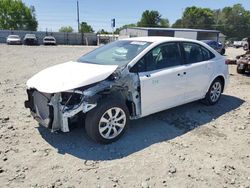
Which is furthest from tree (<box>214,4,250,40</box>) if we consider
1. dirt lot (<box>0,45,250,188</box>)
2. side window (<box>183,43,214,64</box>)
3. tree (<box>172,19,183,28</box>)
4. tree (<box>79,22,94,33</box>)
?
dirt lot (<box>0,45,250,188</box>)

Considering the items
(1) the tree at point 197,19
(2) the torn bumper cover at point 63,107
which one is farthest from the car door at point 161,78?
(1) the tree at point 197,19

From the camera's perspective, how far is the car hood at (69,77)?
13.6ft

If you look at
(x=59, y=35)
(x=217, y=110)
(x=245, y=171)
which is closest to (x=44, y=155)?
(x=245, y=171)

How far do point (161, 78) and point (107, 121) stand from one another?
50.9 inches

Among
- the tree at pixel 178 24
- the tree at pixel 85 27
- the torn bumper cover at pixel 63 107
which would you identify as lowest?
the torn bumper cover at pixel 63 107

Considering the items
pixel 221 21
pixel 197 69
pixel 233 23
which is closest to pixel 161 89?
pixel 197 69

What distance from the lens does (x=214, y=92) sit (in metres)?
6.48

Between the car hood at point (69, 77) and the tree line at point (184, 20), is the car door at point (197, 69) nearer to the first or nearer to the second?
the car hood at point (69, 77)

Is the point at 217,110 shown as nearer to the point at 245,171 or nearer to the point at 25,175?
the point at 245,171

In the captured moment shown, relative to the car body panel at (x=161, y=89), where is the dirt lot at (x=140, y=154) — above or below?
below

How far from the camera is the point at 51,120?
165 inches

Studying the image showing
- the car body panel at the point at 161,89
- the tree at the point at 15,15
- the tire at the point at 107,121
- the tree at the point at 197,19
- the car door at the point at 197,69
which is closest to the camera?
the tire at the point at 107,121

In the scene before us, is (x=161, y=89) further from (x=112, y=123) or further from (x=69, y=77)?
(x=69, y=77)

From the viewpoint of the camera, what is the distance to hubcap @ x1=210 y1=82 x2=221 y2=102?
21.0 feet
